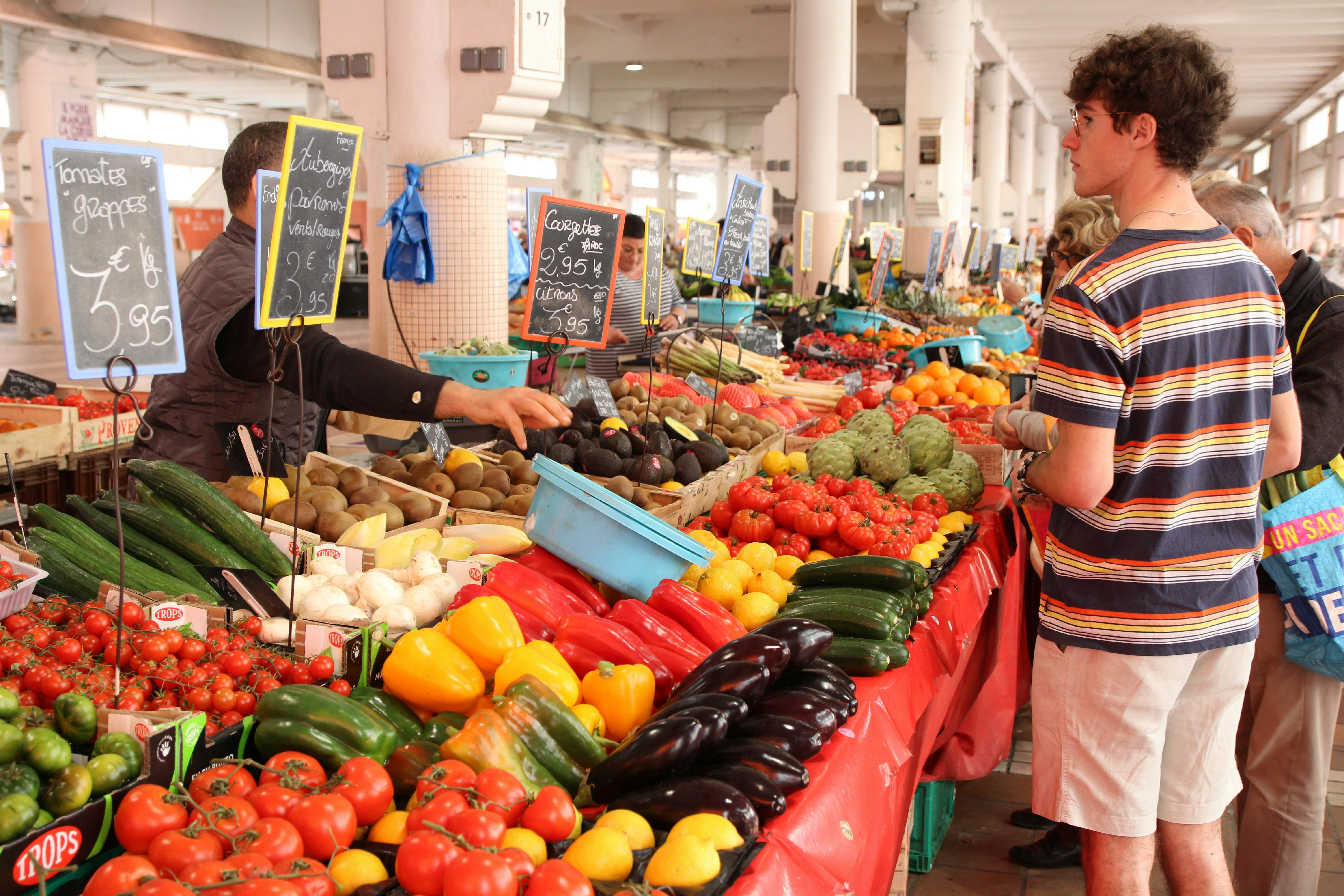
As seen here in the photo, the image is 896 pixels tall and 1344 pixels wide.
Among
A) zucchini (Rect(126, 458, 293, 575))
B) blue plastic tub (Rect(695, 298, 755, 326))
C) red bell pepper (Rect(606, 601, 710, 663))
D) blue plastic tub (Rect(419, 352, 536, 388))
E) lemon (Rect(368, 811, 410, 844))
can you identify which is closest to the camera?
lemon (Rect(368, 811, 410, 844))

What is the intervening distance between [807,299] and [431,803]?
9691mm

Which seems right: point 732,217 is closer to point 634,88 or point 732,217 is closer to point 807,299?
point 807,299

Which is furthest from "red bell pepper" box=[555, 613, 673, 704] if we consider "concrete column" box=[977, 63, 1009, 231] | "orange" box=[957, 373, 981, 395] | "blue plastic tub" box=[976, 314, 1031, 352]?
"concrete column" box=[977, 63, 1009, 231]

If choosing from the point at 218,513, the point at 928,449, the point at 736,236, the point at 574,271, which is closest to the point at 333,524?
the point at 218,513

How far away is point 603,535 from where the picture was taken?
2.41 metres

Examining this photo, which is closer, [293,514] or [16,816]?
[16,816]

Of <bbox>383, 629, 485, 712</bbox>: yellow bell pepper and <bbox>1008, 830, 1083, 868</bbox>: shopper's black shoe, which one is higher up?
<bbox>383, 629, 485, 712</bbox>: yellow bell pepper

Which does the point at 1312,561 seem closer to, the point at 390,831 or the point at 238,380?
the point at 390,831

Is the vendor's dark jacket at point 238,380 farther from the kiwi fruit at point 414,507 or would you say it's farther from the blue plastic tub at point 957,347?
the blue plastic tub at point 957,347

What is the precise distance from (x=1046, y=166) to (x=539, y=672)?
1347 inches

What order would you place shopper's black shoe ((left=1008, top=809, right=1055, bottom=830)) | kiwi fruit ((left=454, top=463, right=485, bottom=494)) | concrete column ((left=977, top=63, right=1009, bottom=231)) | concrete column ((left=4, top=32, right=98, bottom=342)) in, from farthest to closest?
concrete column ((left=977, top=63, right=1009, bottom=231)), concrete column ((left=4, top=32, right=98, bottom=342)), shopper's black shoe ((left=1008, top=809, right=1055, bottom=830)), kiwi fruit ((left=454, top=463, right=485, bottom=494))

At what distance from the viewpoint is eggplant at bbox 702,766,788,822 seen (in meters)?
1.65

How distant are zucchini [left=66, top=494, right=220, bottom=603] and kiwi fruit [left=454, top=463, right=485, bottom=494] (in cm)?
100

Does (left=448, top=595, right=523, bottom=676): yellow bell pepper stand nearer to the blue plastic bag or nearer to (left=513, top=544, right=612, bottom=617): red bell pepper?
(left=513, top=544, right=612, bottom=617): red bell pepper
